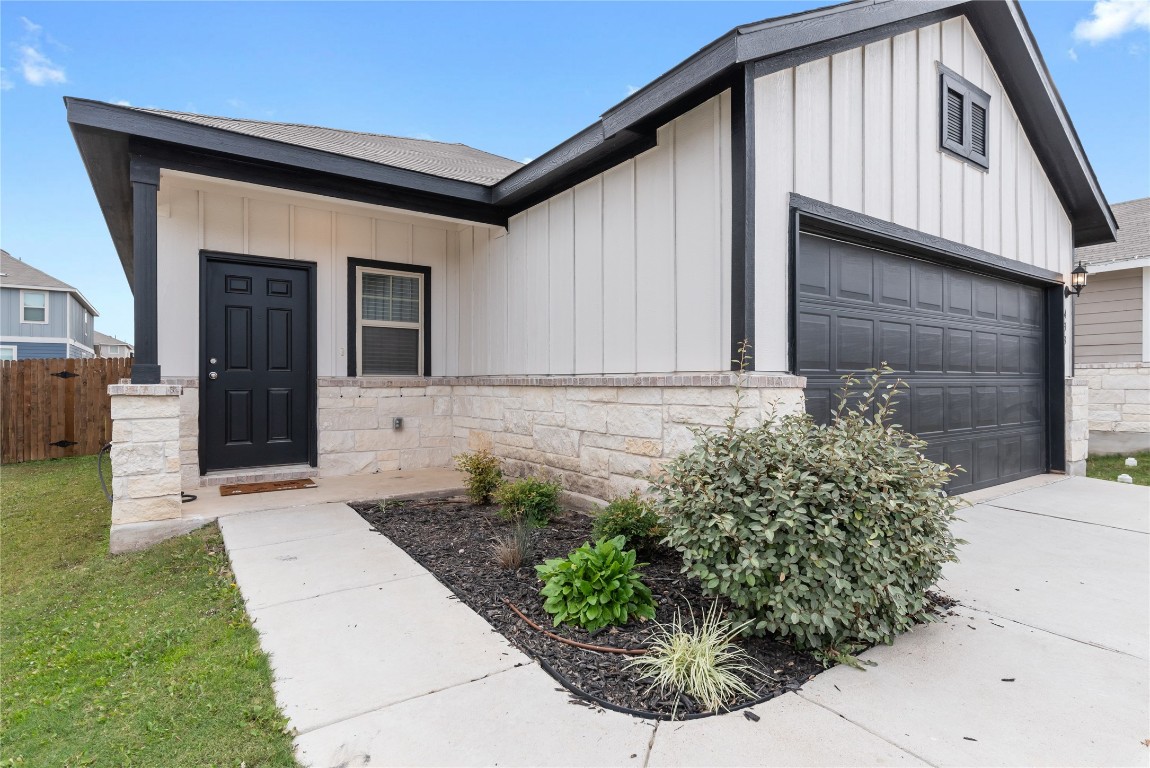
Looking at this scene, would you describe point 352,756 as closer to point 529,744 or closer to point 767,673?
point 529,744

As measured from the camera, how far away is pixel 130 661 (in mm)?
2299

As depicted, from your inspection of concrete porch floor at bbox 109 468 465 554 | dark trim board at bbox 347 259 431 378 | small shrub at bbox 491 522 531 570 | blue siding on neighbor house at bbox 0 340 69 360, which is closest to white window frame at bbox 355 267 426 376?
dark trim board at bbox 347 259 431 378

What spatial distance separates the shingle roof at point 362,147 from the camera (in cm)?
493

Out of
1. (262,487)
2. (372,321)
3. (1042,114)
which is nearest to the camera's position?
(262,487)

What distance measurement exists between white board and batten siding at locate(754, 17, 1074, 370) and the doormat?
4.53 m

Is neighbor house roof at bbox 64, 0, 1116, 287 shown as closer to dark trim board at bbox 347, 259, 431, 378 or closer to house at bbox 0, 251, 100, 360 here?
dark trim board at bbox 347, 259, 431, 378

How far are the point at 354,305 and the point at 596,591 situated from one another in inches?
188

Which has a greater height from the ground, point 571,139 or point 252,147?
point 571,139

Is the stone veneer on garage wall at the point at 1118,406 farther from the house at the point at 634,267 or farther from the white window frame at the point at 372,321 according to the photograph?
the white window frame at the point at 372,321

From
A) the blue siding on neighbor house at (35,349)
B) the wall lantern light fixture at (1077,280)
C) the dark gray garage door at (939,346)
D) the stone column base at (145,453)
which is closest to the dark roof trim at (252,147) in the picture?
the stone column base at (145,453)

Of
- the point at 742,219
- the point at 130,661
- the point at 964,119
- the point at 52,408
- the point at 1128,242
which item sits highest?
the point at 964,119

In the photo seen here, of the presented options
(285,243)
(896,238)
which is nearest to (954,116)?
(896,238)

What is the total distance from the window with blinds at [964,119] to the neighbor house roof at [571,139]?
0.54 meters

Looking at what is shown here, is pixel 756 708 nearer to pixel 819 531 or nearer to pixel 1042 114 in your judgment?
pixel 819 531
